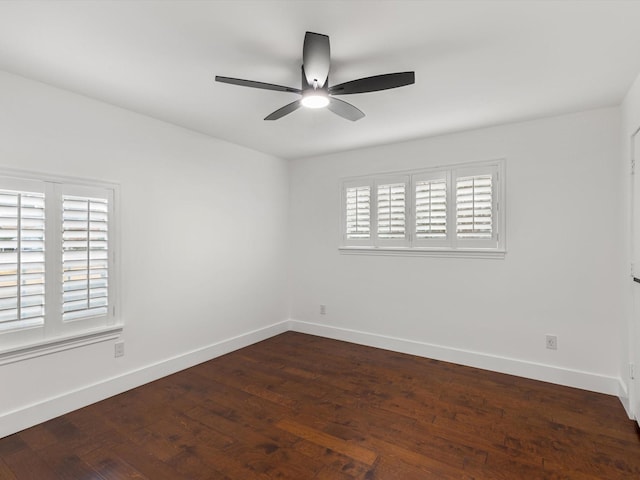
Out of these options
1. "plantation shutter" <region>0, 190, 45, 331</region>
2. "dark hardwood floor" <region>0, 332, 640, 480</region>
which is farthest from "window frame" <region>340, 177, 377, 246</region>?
"plantation shutter" <region>0, 190, 45, 331</region>

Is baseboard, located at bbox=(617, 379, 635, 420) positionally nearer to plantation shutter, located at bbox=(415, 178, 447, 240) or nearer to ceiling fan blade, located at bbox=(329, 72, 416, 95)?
plantation shutter, located at bbox=(415, 178, 447, 240)

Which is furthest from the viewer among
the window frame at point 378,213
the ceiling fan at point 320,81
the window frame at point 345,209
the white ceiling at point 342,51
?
the window frame at point 345,209

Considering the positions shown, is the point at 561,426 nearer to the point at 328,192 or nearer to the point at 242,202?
the point at 328,192

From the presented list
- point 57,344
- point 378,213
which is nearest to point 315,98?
point 378,213

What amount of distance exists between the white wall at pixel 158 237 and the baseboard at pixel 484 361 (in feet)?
3.24

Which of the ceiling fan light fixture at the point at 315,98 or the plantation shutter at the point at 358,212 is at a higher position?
the ceiling fan light fixture at the point at 315,98

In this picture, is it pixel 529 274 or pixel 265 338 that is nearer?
pixel 529 274

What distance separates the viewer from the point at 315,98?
215 cm

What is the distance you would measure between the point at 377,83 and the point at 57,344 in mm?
2941

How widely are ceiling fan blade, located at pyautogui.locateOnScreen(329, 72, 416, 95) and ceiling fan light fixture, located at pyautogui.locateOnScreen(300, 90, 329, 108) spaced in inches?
2.3

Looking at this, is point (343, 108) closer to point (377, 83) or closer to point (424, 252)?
point (377, 83)

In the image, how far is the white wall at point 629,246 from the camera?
238 cm

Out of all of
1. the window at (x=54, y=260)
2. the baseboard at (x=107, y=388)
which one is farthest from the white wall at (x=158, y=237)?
the window at (x=54, y=260)

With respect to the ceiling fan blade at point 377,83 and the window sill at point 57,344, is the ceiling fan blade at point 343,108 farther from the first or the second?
the window sill at point 57,344
